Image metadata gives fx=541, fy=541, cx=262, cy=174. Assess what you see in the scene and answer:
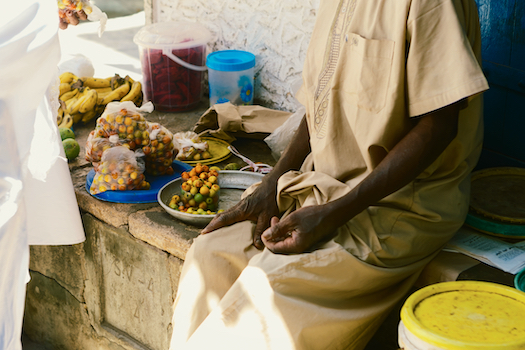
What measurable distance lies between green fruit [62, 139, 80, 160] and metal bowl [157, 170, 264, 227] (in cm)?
77

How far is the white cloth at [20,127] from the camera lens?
6.19 ft

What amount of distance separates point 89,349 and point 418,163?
7.74 ft

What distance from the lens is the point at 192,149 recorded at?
3053 millimetres

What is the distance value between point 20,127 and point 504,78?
1998mm

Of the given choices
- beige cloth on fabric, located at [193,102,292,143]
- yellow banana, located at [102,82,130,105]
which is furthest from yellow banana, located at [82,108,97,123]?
beige cloth on fabric, located at [193,102,292,143]

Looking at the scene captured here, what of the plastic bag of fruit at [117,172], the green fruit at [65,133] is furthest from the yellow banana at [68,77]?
the plastic bag of fruit at [117,172]

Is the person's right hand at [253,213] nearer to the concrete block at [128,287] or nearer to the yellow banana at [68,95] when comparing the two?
the concrete block at [128,287]

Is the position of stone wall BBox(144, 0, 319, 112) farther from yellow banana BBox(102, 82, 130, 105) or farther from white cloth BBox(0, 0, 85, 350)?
white cloth BBox(0, 0, 85, 350)

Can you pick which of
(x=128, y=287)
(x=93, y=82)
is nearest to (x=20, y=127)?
(x=128, y=287)

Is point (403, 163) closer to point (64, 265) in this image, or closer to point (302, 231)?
point (302, 231)

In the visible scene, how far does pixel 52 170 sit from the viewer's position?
2291 mm

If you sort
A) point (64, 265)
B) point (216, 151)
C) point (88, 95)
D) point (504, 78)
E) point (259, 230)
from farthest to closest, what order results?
point (88, 95) < point (216, 151) < point (64, 265) < point (504, 78) < point (259, 230)

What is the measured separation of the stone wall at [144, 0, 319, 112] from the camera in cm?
353

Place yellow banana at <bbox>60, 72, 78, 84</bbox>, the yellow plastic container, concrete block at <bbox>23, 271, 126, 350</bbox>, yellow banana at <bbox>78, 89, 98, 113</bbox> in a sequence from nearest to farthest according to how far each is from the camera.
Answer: the yellow plastic container
concrete block at <bbox>23, 271, 126, 350</bbox>
yellow banana at <bbox>78, 89, 98, 113</bbox>
yellow banana at <bbox>60, 72, 78, 84</bbox>
